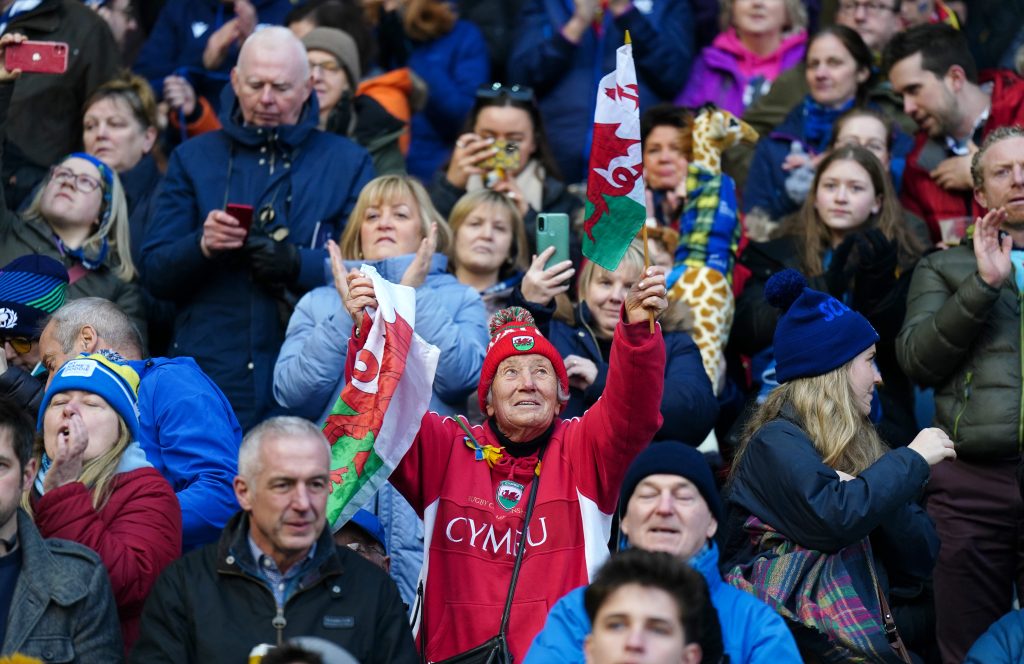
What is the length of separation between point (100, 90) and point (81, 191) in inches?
51.3

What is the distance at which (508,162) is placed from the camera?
9.41 meters

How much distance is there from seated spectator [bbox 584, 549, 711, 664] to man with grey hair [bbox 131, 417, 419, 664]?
31.9 inches

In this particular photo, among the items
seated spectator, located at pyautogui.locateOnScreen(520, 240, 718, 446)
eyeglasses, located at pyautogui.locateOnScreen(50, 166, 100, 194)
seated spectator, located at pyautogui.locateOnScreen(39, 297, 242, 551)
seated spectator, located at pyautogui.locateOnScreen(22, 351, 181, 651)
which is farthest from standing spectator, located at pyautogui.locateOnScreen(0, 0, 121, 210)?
seated spectator, located at pyautogui.locateOnScreen(22, 351, 181, 651)

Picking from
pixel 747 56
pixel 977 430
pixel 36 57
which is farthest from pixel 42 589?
pixel 747 56

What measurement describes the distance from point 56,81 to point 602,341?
165 inches

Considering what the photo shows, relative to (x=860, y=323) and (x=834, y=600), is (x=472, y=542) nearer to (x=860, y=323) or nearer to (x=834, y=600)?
(x=834, y=600)

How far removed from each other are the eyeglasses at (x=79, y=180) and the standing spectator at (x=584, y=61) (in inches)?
133

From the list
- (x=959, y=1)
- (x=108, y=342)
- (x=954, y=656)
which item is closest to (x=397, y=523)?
(x=108, y=342)

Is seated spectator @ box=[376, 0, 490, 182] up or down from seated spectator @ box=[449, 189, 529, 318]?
up

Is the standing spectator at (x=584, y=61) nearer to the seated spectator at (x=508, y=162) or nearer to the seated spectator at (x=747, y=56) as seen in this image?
the seated spectator at (x=747, y=56)

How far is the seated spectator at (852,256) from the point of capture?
8289mm

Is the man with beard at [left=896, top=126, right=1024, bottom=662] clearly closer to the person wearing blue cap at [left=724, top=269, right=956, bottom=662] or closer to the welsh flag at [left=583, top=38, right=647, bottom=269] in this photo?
the person wearing blue cap at [left=724, top=269, right=956, bottom=662]

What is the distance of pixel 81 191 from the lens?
28.8 ft

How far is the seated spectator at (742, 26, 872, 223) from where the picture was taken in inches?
377
